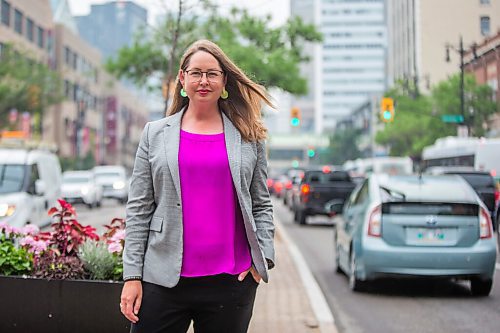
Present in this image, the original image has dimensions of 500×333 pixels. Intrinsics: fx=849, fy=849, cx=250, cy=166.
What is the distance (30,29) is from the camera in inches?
2349

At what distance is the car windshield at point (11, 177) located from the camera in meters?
14.9

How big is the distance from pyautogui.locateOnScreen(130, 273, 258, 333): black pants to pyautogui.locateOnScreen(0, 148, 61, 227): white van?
10555 mm

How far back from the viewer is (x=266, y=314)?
26.5ft

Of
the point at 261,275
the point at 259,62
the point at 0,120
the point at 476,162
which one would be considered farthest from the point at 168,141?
the point at 0,120

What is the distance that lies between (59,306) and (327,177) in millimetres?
21597

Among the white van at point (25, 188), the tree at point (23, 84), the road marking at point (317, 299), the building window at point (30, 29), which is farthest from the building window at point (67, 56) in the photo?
the road marking at point (317, 299)

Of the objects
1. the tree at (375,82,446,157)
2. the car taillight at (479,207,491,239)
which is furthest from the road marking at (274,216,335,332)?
the tree at (375,82,446,157)

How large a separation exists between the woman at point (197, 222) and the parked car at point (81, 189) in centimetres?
3228

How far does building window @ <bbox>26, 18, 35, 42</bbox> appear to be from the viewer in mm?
58487

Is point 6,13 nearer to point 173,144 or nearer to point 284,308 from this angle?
point 284,308

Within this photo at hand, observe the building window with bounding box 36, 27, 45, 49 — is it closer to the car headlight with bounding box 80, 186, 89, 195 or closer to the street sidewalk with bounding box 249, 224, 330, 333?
the car headlight with bounding box 80, 186, 89, 195

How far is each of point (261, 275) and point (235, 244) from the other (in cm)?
17

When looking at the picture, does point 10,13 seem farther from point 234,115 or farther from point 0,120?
point 234,115

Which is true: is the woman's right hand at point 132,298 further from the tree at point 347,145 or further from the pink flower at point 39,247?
the tree at point 347,145
